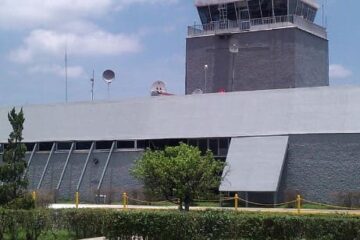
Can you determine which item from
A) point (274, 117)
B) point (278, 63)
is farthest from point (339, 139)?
point (278, 63)

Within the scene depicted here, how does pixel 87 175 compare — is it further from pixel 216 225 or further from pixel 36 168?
pixel 216 225

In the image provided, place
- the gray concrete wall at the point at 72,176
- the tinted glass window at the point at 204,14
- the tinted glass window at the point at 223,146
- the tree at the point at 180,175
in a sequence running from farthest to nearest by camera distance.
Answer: the tinted glass window at the point at 204,14, the gray concrete wall at the point at 72,176, the tinted glass window at the point at 223,146, the tree at the point at 180,175

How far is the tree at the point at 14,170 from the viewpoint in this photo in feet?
84.7

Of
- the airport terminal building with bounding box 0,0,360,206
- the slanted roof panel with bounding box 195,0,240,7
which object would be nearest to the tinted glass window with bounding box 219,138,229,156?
the airport terminal building with bounding box 0,0,360,206

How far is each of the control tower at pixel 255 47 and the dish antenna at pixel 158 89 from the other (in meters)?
3.11

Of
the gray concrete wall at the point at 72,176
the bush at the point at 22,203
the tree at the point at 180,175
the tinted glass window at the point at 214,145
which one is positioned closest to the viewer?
the bush at the point at 22,203

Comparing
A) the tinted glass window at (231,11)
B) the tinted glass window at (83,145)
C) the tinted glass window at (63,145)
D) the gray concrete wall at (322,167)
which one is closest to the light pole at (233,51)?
the tinted glass window at (231,11)

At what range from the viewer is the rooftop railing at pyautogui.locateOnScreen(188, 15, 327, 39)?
5488 cm

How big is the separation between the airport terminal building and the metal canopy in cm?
6

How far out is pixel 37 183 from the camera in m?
47.8

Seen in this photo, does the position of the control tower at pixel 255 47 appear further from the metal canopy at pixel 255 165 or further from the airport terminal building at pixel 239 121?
the metal canopy at pixel 255 165

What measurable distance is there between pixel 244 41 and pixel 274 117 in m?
18.0

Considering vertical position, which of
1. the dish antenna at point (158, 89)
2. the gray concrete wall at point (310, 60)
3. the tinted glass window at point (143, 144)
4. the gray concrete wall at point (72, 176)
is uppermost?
the gray concrete wall at point (310, 60)

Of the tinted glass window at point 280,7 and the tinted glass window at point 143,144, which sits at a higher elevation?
the tinted glass window at point 280,7
